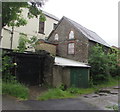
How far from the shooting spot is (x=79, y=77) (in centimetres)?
1375

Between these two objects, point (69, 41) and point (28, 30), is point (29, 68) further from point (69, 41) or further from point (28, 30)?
point (69, 41)

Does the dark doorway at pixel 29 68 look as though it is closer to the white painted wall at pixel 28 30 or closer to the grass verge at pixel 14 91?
the grass verge at pixel 14 91

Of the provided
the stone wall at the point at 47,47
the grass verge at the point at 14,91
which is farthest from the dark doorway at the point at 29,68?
the stone wall at the point at 47,47

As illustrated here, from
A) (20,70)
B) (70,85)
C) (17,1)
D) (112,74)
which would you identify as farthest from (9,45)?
(112,74)

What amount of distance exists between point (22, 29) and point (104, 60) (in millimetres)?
10917

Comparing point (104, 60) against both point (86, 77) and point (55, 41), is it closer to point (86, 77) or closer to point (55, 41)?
point (86, 77)

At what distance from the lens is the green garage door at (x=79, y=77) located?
1330 centimetres

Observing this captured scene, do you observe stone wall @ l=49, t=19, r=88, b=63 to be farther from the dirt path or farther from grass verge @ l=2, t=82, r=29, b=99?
grass verge @ l=2, t=82, r=29, b=99

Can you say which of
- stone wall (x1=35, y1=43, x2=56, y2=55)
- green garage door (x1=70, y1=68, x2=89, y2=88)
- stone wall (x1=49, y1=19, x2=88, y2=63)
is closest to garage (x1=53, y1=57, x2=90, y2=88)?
green garage door (x1=70, y1=68, x2=89, y2=88)

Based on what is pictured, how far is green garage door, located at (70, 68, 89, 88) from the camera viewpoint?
43.7ft

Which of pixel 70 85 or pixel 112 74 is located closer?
pixel 70 85

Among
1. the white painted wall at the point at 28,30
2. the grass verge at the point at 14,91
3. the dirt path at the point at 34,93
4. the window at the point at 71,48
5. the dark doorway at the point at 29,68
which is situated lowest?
the dirt path at the point at 34,93

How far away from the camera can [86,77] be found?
14.3 m

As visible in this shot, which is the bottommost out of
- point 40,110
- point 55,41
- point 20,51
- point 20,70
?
point 40,110
